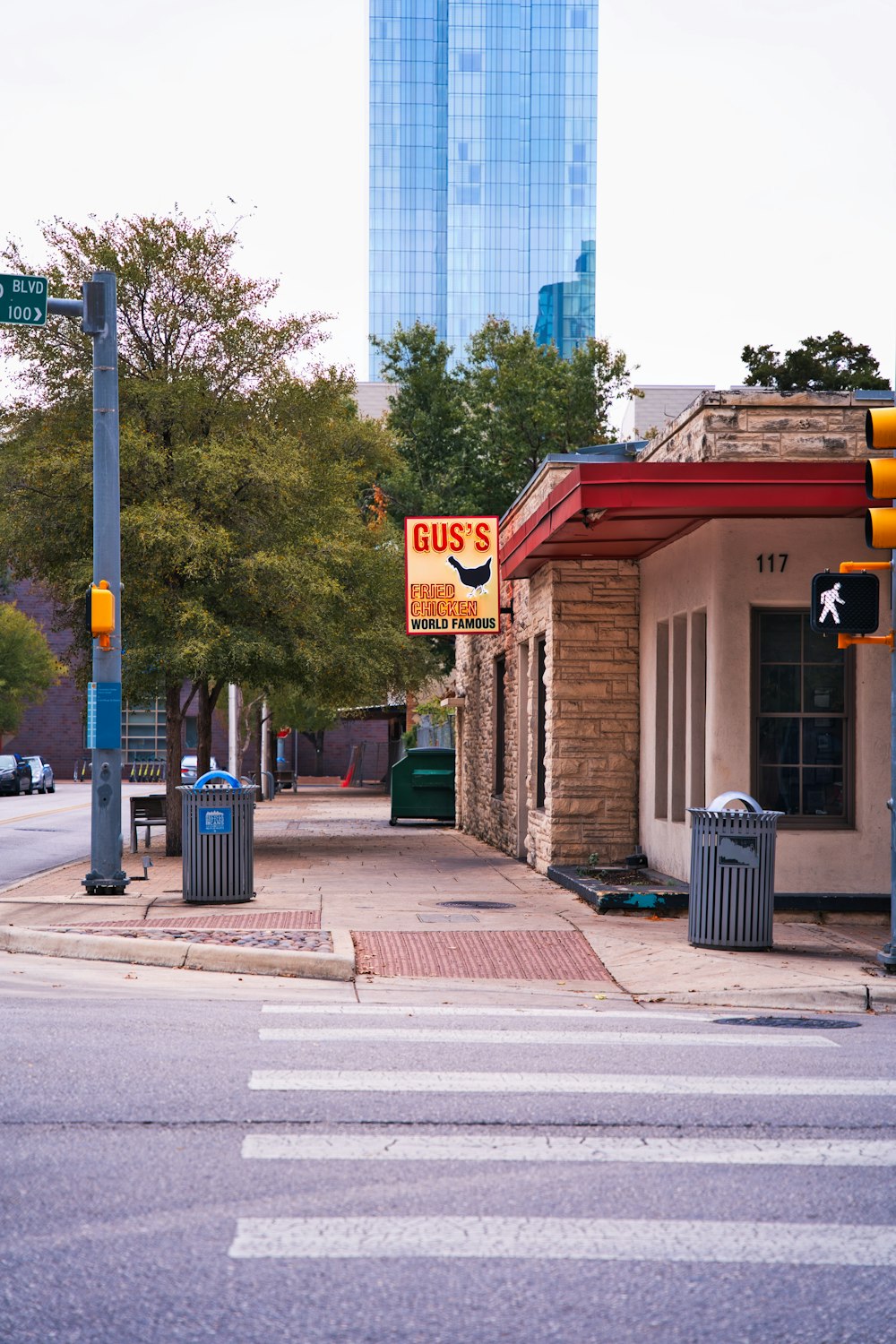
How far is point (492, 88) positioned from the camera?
15488 centimetres

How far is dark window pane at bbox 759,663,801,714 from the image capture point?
13.0 metres

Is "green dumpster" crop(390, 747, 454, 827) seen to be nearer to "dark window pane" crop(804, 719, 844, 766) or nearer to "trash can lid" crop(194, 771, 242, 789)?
"trash can lid" crop(194, 771, 242, 789)

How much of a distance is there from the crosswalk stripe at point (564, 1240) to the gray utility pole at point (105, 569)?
31.1 ft

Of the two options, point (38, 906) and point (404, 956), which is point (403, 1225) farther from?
point (38, 906)

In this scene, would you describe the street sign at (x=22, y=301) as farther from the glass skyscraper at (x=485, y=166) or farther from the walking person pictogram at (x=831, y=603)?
the glass skyscraper at (x=485, y=166)

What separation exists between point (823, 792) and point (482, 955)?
A: 3.82 metres

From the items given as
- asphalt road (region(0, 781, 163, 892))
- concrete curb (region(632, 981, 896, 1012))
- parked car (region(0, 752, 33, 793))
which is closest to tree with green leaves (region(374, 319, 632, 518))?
asphalt road (region(0, 781, 163, 892))

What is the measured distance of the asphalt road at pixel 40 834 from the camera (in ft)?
67.3

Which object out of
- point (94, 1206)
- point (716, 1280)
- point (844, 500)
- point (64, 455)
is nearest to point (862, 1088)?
point (716, 1280)

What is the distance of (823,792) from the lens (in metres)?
13.0

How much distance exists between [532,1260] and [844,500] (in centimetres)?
846

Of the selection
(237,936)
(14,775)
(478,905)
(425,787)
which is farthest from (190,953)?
(14,775)

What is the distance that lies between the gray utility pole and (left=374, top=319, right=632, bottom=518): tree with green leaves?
2296 cm

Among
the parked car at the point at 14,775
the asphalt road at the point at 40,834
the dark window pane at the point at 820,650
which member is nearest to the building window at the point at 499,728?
the asphalt road at the point at 40,834
